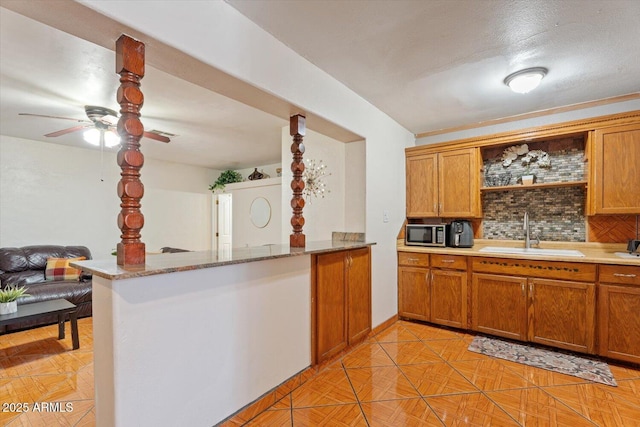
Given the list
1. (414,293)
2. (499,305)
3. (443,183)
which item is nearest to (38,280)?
(414,293)

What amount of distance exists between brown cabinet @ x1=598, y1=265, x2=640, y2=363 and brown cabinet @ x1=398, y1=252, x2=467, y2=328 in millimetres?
1063

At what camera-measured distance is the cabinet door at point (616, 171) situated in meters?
2.66

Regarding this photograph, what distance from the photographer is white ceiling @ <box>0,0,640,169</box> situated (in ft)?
5.60

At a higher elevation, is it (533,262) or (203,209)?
(203,209)

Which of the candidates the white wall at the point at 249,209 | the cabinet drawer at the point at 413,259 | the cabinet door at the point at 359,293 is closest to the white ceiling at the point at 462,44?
the cabinet door at the point at 359,293

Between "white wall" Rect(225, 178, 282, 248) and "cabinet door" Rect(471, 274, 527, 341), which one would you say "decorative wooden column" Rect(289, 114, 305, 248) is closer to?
"cabinet door" Rect(471, 274, 527, 341)

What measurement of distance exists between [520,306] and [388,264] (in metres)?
1.30

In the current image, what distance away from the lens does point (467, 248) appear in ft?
11.1

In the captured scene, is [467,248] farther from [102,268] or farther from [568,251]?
[102,268]

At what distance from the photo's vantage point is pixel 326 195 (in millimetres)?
3592

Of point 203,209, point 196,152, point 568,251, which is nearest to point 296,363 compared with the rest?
point 568,251

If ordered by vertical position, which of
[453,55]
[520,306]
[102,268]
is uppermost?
[453,55]

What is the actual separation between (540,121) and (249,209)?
479cm

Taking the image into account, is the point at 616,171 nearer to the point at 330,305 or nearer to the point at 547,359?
the point at 547,359
